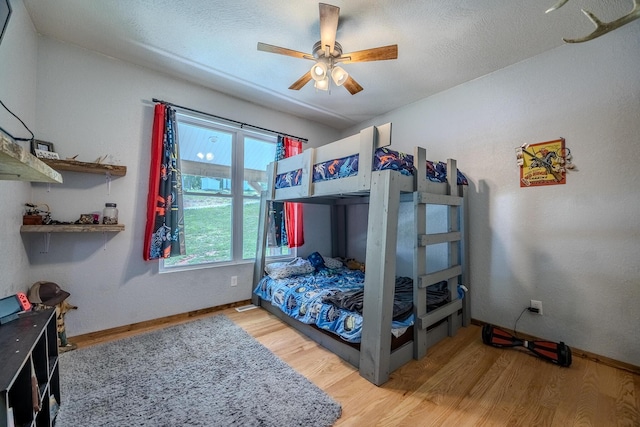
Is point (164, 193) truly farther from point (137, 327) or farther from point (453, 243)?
point (453, 243)

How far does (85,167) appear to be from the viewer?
83.0 inches

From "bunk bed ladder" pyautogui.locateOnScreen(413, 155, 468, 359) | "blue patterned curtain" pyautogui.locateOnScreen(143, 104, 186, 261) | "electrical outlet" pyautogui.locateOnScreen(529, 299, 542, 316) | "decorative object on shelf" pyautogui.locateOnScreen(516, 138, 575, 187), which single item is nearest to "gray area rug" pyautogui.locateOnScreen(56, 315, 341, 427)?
"blue patterned curtain" pyautogui.locateOnScreen(143, 104, 186, 261)

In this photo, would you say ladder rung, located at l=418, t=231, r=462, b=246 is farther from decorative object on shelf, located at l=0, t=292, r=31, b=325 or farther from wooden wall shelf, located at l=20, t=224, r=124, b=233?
wooden wall shelf, located at l=20, t=224, r=124, b=233

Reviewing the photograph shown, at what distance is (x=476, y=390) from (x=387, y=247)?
107 centimetres

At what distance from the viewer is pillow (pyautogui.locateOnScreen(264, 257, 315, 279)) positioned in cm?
299

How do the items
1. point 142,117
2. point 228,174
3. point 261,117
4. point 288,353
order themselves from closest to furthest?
point 288,353 → point 142,117 → point 228,174 → point 261,117

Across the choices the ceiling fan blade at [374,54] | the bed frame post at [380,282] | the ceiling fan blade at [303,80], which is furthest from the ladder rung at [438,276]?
the ceiling fan blade at [303,80]

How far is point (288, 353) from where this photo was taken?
208 centimetres

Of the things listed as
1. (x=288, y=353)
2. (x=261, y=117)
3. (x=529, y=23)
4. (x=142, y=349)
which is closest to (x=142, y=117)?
(x=261, y=117)

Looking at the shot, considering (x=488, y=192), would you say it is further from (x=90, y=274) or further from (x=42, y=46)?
(x=42, y=46)

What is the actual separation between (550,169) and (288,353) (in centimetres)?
274

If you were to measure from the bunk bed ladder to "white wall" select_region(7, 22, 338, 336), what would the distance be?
90.4 inches

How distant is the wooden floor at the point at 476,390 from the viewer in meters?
1.43

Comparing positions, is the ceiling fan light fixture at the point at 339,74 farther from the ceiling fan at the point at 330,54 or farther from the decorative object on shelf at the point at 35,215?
the decorative object on shelf at the point at 35,215
